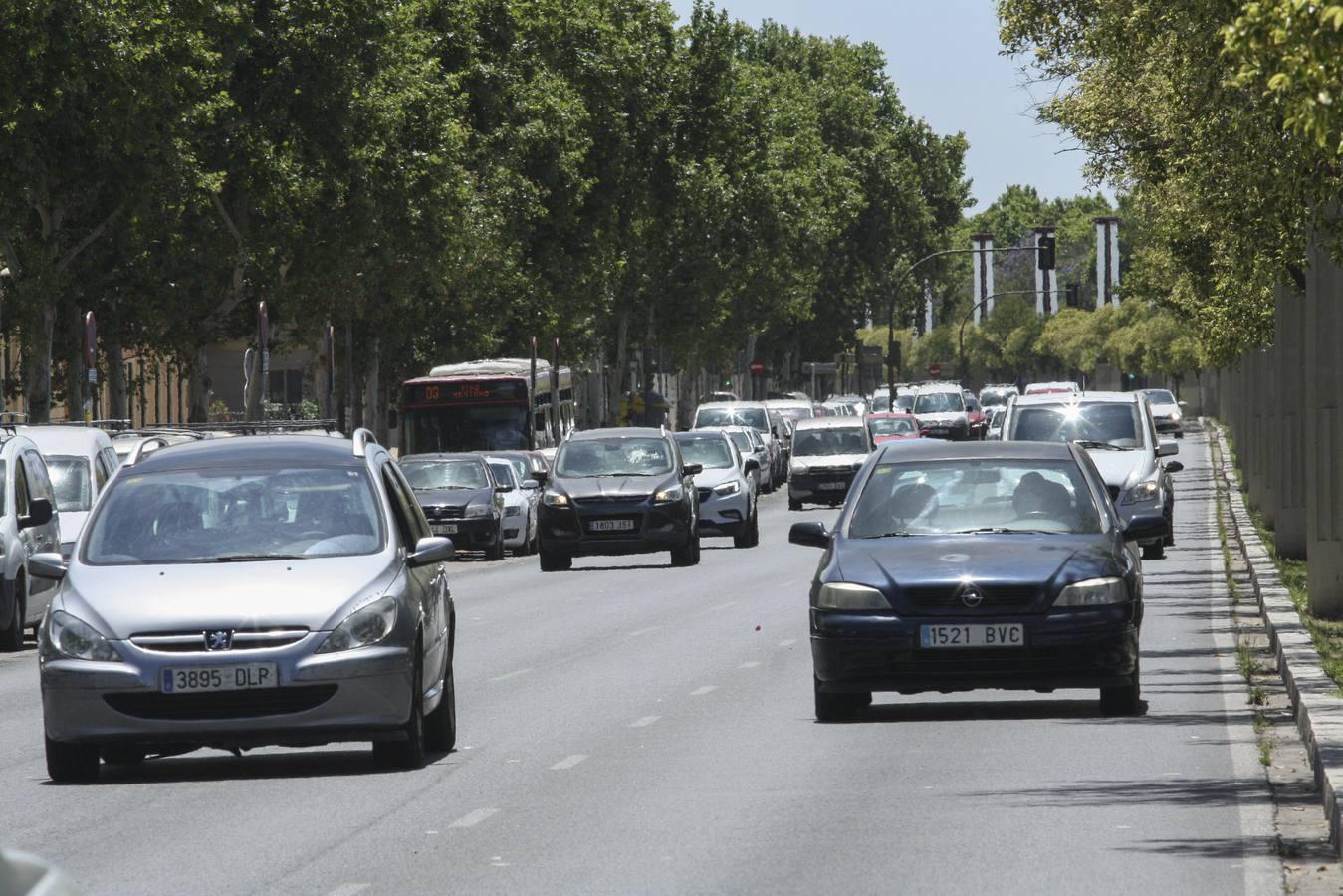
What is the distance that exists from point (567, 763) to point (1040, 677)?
2638 millimetres

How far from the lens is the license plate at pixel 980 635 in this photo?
46.8 feet

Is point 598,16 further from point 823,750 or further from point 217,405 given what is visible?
point 823,750

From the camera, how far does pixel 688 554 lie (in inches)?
1383

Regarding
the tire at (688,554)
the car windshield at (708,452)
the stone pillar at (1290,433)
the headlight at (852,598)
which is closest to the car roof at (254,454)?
the headlight at (852,598)

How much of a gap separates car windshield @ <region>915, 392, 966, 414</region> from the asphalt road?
6072 centimetres

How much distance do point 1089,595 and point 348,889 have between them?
237 inches

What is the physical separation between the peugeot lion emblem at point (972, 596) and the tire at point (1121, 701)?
1.14 metres

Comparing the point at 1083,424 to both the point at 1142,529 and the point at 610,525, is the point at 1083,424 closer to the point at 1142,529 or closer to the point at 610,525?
the point at 610,525

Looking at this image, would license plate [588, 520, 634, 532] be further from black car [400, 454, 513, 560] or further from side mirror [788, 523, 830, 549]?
side mirror [788, 523, 830, 549]

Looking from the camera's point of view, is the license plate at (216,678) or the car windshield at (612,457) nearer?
the license plate at (216,678)

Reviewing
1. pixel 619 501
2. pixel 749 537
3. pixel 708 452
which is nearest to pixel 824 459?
pixel 708 452

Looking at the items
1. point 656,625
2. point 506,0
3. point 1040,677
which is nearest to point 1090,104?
point 656,625

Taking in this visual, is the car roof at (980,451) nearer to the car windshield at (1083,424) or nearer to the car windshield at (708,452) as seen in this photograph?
the car windshield at (1083,424)

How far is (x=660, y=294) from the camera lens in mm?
83438
